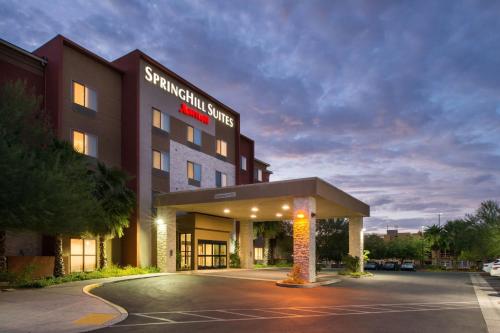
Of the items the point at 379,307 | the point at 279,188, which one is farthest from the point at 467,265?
the point at 379,307

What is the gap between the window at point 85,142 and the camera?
2900cm

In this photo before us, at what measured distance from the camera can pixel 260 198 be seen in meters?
27.6

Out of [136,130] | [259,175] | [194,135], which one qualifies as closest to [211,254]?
[194,135]

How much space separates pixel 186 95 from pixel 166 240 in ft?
40.6

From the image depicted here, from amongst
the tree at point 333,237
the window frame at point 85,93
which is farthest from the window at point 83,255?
the tree at point 333,237

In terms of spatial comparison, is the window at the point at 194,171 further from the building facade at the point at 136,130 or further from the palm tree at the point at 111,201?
the palm tree at the point at 111,201

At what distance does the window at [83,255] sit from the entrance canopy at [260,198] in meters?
5.30

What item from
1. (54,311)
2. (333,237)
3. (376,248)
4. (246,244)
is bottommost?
(376,248)

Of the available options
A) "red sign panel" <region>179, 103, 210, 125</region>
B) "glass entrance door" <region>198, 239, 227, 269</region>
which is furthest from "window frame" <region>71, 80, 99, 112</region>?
"glass entrance door" <region>198, 239, 227, 269</region>

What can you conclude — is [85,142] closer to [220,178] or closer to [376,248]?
[220,178]

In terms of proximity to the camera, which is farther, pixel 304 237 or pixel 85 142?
pixel 85 142

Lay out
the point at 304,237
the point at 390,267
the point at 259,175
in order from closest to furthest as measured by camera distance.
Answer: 1. the point at 304,237
2. the point at 390,267
3. the point at 259,175

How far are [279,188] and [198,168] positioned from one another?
14.6 m

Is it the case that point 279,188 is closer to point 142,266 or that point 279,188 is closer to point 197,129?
point 142,266
